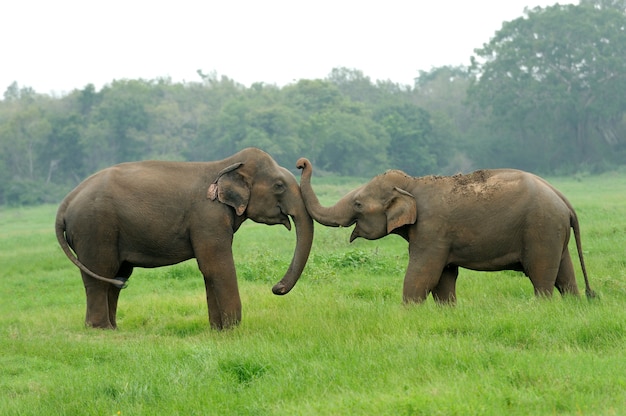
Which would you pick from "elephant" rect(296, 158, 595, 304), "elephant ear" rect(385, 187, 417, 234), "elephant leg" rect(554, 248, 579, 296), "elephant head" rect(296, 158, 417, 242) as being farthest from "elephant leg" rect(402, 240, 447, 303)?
"elephant leg" rect(554, 248, 579, 296)

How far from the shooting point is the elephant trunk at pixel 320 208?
8.73 m

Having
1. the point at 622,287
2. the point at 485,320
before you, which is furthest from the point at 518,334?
the point at 622,287

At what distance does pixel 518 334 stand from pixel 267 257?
25.4 ft

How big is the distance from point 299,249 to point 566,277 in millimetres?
2683

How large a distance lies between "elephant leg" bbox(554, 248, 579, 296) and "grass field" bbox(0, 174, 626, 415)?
0.38 m

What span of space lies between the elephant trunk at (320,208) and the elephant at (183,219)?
0.09m

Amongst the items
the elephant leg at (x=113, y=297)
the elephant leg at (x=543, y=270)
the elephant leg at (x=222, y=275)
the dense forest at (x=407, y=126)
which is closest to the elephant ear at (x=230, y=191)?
the elephant leg at (x=222, y=275)

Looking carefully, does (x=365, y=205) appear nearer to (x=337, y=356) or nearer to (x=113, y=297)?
(x=337, y=356)

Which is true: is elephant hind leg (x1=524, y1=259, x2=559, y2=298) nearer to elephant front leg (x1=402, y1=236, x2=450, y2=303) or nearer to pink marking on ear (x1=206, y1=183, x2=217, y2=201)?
elephant front leg (x1=402, y1=236, x2=450, y2=303)

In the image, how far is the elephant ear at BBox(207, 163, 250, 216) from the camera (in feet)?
28.3

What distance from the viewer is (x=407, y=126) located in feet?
181

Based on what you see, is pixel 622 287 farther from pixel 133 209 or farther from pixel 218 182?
pixel 133 209

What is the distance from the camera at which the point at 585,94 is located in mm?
49906

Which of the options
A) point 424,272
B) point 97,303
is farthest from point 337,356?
point 97,303
